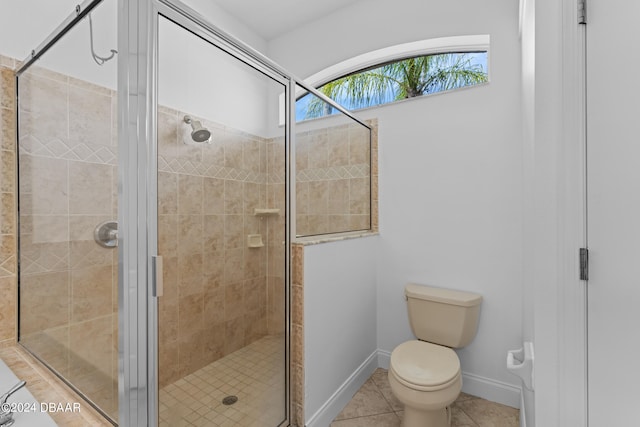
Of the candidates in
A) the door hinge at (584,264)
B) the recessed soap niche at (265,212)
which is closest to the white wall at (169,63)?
the recessed soap niche at (265,212)

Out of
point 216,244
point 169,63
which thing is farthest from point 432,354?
point 169,63

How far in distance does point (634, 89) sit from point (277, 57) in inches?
114

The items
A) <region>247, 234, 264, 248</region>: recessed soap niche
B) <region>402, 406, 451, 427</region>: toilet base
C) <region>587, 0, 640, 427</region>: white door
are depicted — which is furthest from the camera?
<region>402, 406, 451, 427</region>: toilet base

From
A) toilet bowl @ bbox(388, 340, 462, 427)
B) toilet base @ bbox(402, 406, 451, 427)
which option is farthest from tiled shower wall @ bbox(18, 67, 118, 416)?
toilet base @ bbox(402, 406, 451, 427)

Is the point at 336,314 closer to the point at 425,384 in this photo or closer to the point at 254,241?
the point at 425,384

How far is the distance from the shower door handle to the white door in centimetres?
116

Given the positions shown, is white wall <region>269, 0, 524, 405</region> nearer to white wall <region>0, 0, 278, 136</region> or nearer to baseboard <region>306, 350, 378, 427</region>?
baseboard <region>306, 350, 378, 427</region>

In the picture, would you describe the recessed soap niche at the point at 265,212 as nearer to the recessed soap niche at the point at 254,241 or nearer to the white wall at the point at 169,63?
the recessed soap niche at the point at 254,241

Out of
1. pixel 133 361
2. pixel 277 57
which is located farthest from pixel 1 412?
pixel 277 57

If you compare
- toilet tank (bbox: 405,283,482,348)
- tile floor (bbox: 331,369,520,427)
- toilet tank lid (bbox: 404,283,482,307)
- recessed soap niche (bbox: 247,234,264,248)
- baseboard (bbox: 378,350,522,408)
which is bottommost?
tile floor (bbox: 331,369,520,427)

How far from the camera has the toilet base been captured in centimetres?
150

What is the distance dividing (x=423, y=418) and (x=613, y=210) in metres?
1.37

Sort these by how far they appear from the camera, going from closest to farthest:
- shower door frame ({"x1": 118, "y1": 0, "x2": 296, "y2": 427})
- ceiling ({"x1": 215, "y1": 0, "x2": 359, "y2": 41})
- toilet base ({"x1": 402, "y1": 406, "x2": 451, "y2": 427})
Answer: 1. shower door frame ({"x1": 118, "y1": 0, "x2": 296, "y2": 427})
2. toilet base ({"x1": 402, "y1": 406, "x2": 451, "y2": 427})
3. ceiling ({"x1": 215, "y1": 0, "x2": 359, "y2": 41})

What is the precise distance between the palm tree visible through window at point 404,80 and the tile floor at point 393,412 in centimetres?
179
